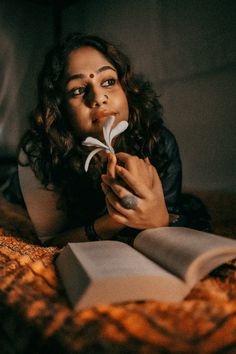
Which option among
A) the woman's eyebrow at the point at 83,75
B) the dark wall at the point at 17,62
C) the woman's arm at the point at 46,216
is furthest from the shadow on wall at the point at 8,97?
the woman's eyebrow at the point at 83,75

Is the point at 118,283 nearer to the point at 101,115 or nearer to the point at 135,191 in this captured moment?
the point at 135,191

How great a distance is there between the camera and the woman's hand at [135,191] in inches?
27.8

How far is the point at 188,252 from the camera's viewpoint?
52 cm

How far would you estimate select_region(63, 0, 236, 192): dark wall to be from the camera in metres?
1.62

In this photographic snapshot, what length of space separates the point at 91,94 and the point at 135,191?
36cm

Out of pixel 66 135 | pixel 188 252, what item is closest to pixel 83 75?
pixel 66 135

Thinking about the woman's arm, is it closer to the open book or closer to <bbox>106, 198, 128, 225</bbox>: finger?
<bbox>106, 198, 128, 225</bbox>: finger

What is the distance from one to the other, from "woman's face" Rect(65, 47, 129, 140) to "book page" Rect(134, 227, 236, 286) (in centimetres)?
41

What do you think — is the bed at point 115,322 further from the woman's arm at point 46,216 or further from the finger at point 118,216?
the woman's arm at point 46,216

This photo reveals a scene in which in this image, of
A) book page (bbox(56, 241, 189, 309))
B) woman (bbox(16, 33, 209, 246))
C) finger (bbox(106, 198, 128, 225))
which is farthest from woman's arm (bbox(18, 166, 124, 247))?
book page (bbox(56, 241, 189, 309))

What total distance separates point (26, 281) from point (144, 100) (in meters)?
0.81

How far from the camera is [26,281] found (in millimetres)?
566

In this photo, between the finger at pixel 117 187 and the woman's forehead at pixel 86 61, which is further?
the woman's forehead at pixel 86 61

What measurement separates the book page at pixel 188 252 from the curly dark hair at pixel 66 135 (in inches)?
17.9
